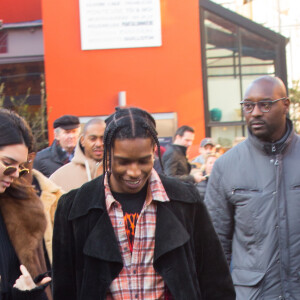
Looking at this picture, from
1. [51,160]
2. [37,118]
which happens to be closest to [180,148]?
[51,160]

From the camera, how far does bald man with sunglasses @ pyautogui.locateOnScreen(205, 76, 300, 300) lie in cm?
407

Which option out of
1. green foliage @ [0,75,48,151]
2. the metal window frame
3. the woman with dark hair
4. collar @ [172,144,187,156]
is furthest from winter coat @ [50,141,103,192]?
the metal window frame

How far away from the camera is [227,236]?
171 inches

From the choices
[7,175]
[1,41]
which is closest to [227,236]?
[7,175]

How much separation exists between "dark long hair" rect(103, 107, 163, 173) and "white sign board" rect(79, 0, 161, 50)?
42.0 ft

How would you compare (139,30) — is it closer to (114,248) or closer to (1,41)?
(1,41)

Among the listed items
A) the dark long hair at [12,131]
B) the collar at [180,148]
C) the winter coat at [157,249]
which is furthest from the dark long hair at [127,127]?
the collar at [180,148]

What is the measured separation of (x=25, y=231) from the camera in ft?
10.5

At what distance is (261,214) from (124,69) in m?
11.8

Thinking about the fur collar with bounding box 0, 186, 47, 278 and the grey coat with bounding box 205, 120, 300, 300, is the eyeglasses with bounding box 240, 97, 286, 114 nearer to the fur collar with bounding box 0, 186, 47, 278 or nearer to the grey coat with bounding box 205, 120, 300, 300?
the grey coat with bounding box 205, 120, 300, 300

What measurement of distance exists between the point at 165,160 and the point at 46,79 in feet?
25.3

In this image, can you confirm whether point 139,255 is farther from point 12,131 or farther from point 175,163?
point 175,163

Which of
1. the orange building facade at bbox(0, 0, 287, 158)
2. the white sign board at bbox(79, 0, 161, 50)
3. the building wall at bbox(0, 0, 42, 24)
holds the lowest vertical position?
the orange building facade at bbox(0, 0, 287, 158)

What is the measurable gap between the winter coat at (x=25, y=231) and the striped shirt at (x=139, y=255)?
479 mm
